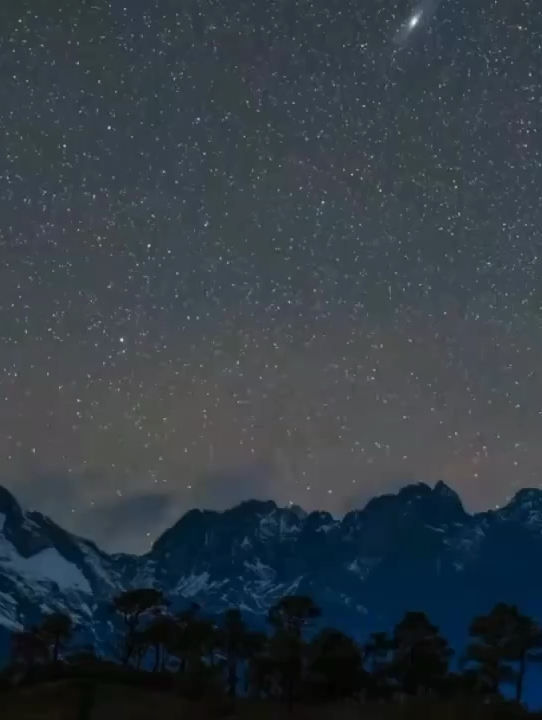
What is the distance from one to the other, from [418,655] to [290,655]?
9.05 metres

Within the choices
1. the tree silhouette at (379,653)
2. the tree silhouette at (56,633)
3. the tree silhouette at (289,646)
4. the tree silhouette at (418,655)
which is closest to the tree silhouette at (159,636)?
the tree silhouette at (56,633)

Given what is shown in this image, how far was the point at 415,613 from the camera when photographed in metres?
41.4

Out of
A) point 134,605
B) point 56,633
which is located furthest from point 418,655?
point 56,633

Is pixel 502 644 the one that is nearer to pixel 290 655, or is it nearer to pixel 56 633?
pixel 290 655

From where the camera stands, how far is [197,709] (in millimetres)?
20453

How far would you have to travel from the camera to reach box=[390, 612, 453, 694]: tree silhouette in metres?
32.5

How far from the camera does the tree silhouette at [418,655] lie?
3247 cm

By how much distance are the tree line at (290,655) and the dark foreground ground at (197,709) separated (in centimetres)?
147

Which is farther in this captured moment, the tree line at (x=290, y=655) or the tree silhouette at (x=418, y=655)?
the tree silhouette at (x=418, y=655)

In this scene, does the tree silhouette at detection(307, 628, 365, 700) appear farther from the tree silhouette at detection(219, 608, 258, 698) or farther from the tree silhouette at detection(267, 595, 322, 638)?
the tree silhouette at detection(267, 595, 322, 638)

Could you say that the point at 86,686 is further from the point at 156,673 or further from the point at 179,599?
the point at 179,599

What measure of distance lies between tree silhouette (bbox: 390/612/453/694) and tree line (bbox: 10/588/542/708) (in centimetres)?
5

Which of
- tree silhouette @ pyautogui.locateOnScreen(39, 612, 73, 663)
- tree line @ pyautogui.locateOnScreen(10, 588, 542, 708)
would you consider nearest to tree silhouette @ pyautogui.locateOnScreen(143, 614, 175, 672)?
tree line @ pyautogui.locateOnScreen(10, 588, 542, 708)

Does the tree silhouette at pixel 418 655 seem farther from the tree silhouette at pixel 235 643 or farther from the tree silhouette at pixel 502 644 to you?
the tree silhouette at pixel 235 643
